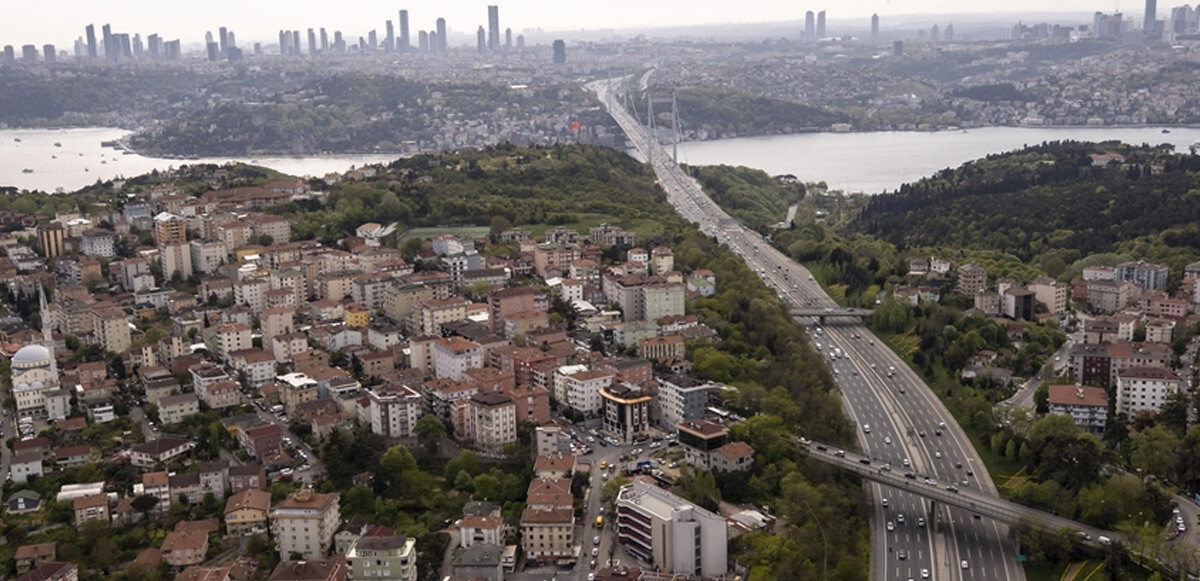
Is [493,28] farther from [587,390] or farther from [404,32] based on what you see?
[587,390]

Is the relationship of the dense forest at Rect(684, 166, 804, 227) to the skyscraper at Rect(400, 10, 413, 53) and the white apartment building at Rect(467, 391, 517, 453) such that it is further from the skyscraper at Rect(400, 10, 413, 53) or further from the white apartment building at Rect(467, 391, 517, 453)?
the skyscraper at Rect(400, 10, 413, 53)

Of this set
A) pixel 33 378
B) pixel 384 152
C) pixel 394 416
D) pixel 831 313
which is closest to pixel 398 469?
pixel 394 416

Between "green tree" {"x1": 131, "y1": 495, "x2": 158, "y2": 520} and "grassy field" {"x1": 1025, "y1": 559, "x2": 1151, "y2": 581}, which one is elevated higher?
"green tree" {"x1": 131, "y1": 495, "x2": 158, "y2": 520}

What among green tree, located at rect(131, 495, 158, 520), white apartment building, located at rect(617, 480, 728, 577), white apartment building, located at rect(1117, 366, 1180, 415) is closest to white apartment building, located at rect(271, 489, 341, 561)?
green tree, located at rect(131, 495, 158, 520)

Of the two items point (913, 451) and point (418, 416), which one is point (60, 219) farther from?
point (913, 451)

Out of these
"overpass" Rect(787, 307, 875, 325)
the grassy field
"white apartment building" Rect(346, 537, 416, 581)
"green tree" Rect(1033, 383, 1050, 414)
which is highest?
"white apartment building" Rect(346, 537, 416, 581)

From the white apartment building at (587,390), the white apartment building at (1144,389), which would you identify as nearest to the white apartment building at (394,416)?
the white apartment building at (587,390)
